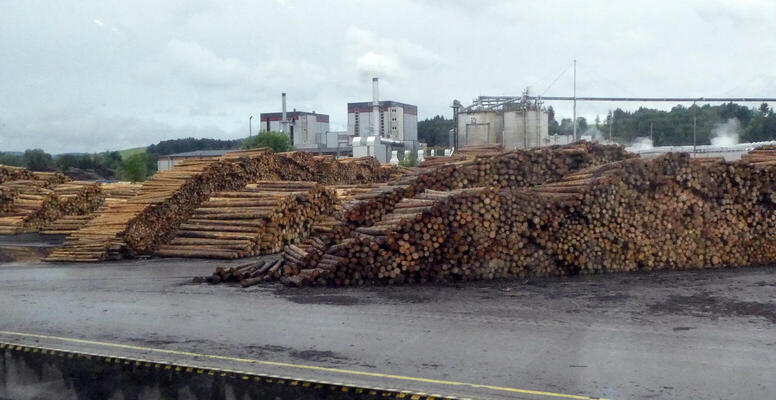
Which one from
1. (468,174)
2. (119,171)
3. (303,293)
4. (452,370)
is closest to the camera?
(452,370)

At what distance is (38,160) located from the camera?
5609 centimetres

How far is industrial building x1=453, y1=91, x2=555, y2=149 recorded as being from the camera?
99.0 feet

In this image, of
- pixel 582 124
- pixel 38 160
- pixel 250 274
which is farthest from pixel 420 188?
pixel 38 160

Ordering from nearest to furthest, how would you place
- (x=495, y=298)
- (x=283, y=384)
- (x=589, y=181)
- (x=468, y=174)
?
1. (x=283, y=384)
2. (x=495, y=298)
3. (x=589, y=181)
4. (x=468, y=174)

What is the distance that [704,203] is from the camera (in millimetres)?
14359

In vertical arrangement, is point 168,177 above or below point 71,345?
above

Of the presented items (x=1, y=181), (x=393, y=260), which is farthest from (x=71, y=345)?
(x=1, y=181)

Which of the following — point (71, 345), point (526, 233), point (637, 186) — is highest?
point (637, 186)

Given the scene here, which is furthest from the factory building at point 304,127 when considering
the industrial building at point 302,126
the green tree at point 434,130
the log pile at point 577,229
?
the log pile at point 577,229

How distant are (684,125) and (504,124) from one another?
25.4 feet

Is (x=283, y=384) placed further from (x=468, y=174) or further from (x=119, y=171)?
(x=119, y=171)

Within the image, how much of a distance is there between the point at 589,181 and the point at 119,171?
161 feet

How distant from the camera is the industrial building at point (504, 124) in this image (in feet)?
99.0

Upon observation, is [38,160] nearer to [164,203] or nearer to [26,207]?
[26,207]
